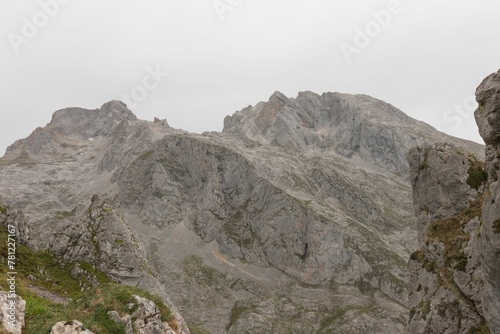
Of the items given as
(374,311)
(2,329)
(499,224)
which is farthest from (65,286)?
(374,311)

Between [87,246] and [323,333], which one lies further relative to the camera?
[323,333]

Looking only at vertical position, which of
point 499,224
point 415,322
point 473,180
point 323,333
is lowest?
point 323,333

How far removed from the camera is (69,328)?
21422 mm

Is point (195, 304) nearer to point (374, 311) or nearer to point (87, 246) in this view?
point (374, 311)

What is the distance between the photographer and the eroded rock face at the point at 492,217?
136ft

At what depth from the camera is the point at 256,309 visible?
19025 cm

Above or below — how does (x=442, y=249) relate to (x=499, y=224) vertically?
below

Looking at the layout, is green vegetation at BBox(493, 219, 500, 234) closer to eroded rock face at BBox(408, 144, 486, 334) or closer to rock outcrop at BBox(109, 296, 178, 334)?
eroded rock face at BBox(408, 144, 486, 334)

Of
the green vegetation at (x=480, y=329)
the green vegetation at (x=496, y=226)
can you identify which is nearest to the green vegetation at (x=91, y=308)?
the green vegetation at (x=496, y=226)

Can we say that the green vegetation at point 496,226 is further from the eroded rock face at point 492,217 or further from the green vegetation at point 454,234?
the green vegetation at point 454,234

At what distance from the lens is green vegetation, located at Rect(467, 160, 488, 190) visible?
239 feet

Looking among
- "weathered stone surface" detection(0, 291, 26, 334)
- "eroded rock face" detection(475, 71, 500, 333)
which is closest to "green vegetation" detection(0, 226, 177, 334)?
"weathered stone surface" detection(0, 291, 26, 334)

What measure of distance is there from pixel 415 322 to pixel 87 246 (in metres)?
56.8

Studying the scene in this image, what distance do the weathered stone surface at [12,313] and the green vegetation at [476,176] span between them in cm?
7257
